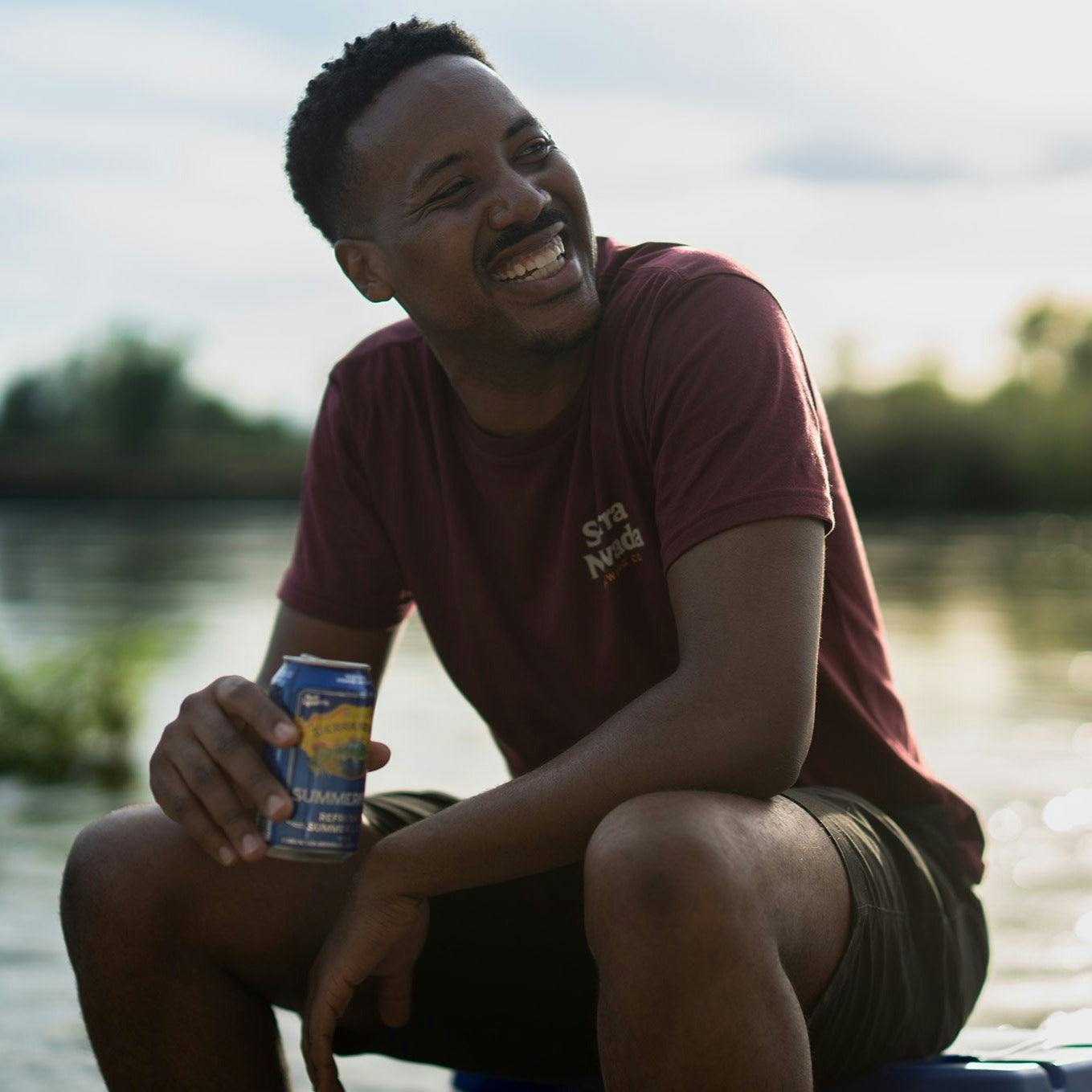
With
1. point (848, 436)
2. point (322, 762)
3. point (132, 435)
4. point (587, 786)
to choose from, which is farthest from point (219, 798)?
point (132, 435)

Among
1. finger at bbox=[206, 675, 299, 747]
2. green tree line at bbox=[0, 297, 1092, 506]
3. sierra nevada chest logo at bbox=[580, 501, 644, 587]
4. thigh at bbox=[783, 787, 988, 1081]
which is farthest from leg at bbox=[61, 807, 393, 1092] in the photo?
green tree line at bbox=[0, 297, 1092, 506]

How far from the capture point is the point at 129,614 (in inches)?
491

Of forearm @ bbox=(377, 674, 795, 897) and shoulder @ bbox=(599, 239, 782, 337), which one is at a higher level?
shoulder @ bbox=(599, 239, 782, 337)

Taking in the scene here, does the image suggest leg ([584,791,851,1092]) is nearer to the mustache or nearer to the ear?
the mustache

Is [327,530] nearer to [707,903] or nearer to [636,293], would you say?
[636,293]

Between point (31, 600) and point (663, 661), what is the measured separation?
12015 mm

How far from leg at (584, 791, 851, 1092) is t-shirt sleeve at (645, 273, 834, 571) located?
37 centimetres

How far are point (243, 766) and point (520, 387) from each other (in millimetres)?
694

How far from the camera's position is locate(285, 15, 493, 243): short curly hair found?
8.15ft

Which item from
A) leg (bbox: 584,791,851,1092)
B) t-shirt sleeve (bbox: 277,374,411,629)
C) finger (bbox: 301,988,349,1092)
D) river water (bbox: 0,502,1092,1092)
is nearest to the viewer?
leg (bbox: 584,791,851,1092)

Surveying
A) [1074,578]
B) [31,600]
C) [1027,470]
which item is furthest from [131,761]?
[1027,470]

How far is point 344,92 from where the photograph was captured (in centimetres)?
251

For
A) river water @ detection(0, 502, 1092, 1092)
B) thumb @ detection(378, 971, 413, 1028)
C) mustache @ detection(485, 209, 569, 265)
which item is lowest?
river water @ detection(0, 502, 1092, 1092)

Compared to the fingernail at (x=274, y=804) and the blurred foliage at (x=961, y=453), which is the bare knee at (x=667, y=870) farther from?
the blurred foliage at (x=961, y=453)
